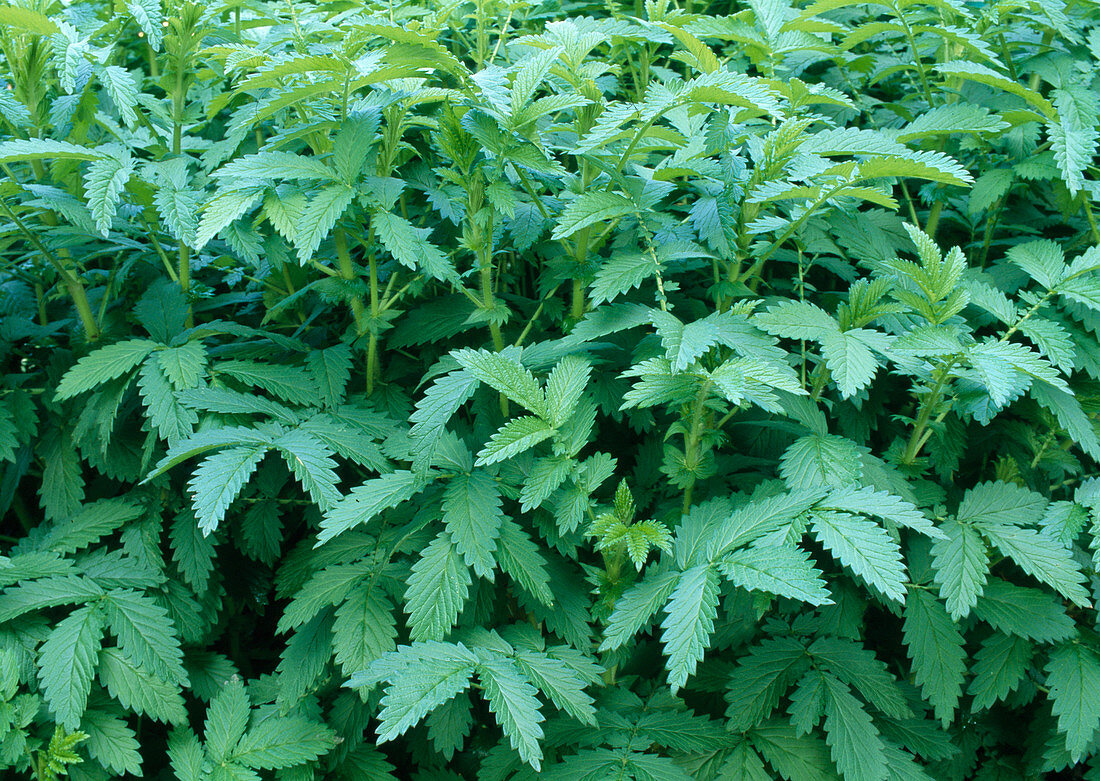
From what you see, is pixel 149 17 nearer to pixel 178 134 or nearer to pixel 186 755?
pixel 178 134

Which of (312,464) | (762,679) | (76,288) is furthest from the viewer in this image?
(76,288)

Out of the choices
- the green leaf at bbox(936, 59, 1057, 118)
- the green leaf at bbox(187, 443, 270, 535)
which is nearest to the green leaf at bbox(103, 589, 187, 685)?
the green leaf at bbox(187, 443, 270, 535)

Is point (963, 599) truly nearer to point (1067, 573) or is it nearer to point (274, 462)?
point (1067, 573)

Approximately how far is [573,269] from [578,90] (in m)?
0.38

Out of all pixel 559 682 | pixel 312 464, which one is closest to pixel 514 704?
pixel 559 682

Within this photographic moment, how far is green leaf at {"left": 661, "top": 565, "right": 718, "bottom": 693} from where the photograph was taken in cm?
110

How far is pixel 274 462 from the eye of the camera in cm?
173

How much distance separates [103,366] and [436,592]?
0.91 metres

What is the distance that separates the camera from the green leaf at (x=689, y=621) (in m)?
1.10

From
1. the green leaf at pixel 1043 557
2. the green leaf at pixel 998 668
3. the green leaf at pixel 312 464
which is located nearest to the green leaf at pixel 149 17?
the green leaf at pixel 312 464

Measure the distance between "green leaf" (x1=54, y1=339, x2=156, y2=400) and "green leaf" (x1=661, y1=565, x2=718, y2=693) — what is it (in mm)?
1252

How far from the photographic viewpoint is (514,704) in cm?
119

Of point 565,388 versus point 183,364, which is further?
point 183,364

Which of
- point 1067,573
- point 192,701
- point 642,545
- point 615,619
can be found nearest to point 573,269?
point 642,545
